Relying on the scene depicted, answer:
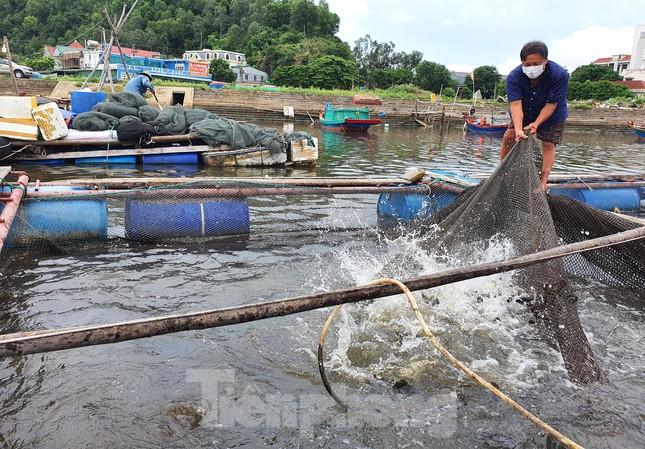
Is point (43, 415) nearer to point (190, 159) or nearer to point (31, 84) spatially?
point (190, 159)

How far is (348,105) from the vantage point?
42.3 m

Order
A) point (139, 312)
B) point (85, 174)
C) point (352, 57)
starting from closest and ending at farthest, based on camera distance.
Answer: point (139, 312) < point (85, 174) < point (352, 57)

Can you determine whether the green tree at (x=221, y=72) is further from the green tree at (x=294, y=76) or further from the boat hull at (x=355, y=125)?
the boat hull at (x=355, y=125)

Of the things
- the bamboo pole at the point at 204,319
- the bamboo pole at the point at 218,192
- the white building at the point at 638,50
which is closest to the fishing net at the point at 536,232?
the bamboo pole at the point at 204,319

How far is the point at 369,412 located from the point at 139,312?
8.86 ft

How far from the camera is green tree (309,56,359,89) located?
59.6 metres

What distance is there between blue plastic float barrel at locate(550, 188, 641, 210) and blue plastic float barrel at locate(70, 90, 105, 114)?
14678mm

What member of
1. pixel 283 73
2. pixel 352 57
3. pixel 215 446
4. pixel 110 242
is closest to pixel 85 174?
pixel 110 242

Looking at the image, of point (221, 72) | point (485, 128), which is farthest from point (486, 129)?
point (221, 72)

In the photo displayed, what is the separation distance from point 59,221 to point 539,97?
21.9ft

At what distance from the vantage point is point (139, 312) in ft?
15.7

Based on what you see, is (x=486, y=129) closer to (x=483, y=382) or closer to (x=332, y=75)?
(x=332, y=75)

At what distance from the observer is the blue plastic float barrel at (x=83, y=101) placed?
15664mm

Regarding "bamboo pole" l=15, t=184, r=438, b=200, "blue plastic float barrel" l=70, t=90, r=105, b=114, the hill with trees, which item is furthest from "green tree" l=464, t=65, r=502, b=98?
"bamboo pole" l=15, t=184, r=438, b=200
